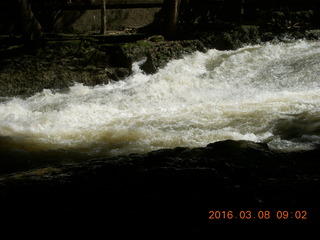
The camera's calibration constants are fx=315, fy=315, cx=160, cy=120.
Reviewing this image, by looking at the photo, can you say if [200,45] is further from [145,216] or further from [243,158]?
[145,216]

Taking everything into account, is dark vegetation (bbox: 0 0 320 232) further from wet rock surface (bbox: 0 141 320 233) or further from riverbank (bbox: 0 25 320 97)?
riverbank (bbox: 0 25 320 97)

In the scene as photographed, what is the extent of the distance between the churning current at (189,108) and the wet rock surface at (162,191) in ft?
5.28

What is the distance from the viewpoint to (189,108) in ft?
24.0

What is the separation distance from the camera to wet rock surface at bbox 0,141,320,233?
2.34 metres

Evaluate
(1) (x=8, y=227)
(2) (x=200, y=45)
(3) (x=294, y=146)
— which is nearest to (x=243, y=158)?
(3) (x=294, y=146)

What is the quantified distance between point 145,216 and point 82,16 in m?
11.8

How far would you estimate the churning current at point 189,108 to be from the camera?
5422mm

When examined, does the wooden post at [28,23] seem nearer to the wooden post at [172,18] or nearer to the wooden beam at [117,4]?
the wooden beam at [117,4]

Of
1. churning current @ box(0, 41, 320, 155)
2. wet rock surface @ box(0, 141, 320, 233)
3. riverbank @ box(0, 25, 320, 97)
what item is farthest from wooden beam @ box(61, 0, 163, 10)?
wet rock surface @ box(0, 141, 320, 233)

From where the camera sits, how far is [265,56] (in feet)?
31.7

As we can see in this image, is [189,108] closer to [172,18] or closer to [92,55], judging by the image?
[92,55]

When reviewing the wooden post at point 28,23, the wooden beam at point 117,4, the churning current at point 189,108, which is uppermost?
the wooden beam at point 117,4

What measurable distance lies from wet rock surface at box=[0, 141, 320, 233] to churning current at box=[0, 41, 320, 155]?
1.61 m
